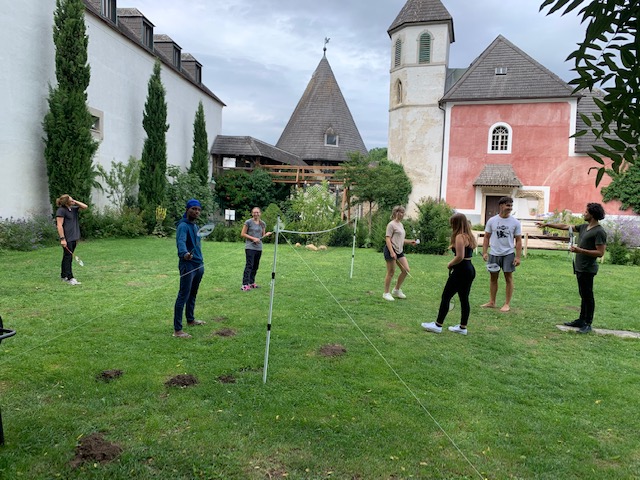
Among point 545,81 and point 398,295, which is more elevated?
point 545,81

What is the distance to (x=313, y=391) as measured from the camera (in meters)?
4.37

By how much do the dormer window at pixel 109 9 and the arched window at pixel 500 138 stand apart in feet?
65.9

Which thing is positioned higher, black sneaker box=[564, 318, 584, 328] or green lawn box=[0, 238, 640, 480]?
black sneaker box=[564, 318, 584, 328]

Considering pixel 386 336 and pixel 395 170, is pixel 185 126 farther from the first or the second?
pixel 386 336

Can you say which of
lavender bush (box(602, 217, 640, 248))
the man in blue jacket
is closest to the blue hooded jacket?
the man in blue jacket

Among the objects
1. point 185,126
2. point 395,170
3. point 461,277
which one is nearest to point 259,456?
point 461,277

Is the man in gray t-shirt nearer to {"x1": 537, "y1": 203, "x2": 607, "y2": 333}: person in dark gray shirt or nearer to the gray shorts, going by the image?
the gray shorts

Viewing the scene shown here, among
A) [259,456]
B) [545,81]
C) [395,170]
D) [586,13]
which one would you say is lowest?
[259,456]

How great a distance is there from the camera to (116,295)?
8273mm

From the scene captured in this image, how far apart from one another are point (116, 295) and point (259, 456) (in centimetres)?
595

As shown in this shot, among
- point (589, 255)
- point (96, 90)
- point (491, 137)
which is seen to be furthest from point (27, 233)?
point (491, 137)

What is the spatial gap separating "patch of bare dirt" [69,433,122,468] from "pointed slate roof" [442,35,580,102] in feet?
86.7

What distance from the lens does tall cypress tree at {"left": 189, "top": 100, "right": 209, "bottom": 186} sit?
27.8 m

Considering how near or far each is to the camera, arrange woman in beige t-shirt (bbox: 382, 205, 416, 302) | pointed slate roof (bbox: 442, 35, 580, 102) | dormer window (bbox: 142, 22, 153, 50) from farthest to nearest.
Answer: pointed slate roof (bbox: 442, 35, 580, 102), dormer window (bbox: 142, 22, 153, 50), woman in beige t-shirt (bbox: 382, 205, 416, 302)
